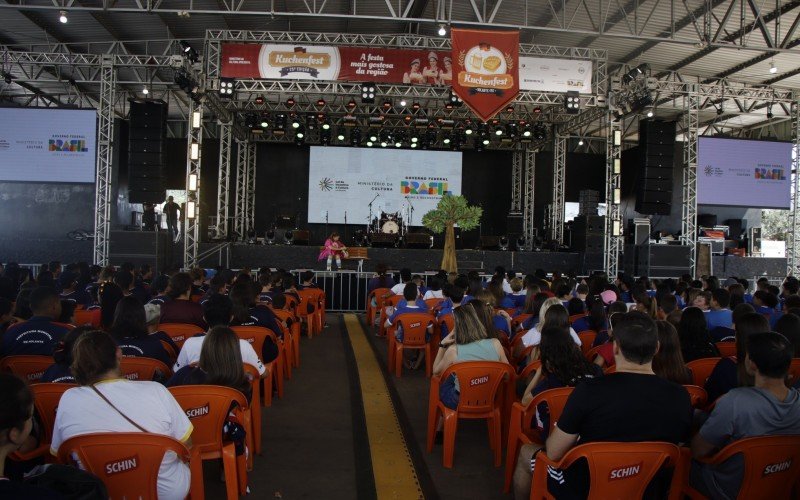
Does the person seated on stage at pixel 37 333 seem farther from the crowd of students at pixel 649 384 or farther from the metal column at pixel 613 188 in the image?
the metal column at pixel 613 188

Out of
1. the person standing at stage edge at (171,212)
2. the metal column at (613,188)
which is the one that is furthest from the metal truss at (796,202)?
the person standing at stage edge at (171,212)

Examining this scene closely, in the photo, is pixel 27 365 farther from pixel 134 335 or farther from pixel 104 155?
pixel 104 155

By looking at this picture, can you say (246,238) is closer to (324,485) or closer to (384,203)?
(384,203)

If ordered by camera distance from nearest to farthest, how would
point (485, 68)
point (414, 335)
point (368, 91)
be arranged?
1. point (414, 335)
2. point (485, 68)
3. point (368, 91)

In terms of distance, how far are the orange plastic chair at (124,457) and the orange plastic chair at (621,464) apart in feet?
4.93

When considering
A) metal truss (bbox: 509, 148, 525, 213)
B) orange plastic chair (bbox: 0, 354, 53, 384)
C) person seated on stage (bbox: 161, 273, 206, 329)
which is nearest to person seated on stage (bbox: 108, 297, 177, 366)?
orange plastic chair (bbox: 0, 354, 53, 384)

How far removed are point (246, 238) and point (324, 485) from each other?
54.6 ft

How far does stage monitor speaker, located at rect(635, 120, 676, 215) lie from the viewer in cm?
1345

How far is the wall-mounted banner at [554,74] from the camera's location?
Result: 509 inches

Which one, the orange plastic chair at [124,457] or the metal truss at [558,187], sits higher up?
the metal truss at [558,187]

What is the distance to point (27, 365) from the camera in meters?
3.40

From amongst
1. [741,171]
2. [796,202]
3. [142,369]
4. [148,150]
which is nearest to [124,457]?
[142,369]

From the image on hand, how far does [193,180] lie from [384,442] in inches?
394

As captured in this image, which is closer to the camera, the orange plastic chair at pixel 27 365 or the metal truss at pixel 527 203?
the orange plastic chair at pixel 27 365
